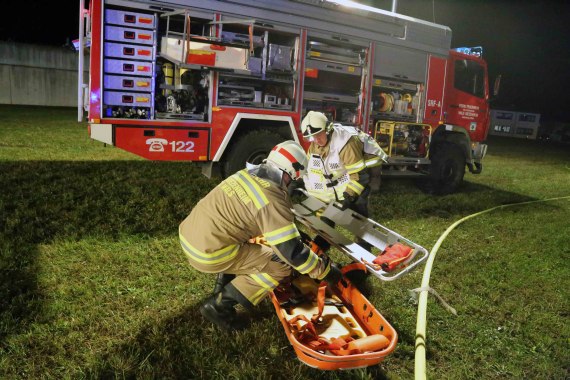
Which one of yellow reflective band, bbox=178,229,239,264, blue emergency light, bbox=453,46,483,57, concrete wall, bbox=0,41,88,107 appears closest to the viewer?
yellow reflective band, bbox=178,229,239,264

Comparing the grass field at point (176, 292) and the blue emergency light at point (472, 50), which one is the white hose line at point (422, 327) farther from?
the blue emergency light at point (472, 50)

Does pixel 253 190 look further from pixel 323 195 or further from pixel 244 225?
pixel 323 195

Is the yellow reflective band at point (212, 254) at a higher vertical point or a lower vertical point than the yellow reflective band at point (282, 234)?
lower

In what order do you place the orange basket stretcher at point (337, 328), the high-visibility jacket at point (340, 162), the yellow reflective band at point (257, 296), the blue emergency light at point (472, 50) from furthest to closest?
the blue emergency light at point (472, 50) < the high-visibility jacket at point (340, 162) < the yellow reflective band at point (257, 296) < the orange basket stretcher at point (337, 328)

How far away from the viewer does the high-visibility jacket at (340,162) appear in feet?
15.5

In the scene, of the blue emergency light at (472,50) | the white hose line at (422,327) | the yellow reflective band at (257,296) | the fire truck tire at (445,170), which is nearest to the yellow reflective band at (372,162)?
the white hose line at (422,327)

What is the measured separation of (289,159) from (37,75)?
25.1m

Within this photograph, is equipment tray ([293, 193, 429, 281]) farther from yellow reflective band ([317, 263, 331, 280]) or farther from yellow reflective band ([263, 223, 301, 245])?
yellow reflective band ([263, 223, 301, 245])

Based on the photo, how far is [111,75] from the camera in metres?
5.88

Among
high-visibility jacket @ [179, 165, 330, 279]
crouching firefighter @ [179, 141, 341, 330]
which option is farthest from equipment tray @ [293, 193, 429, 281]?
high-visibility jacket @ [179, 165, 330, 279]

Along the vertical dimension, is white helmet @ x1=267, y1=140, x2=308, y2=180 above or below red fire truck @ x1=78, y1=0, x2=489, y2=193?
below

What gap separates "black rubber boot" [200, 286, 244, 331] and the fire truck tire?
6.69 m

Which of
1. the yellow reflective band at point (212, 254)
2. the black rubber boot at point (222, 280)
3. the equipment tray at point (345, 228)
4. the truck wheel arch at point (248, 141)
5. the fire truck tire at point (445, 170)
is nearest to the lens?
the yellow reflective band at point (212, 254)

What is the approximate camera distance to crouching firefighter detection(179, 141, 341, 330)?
118 inches
